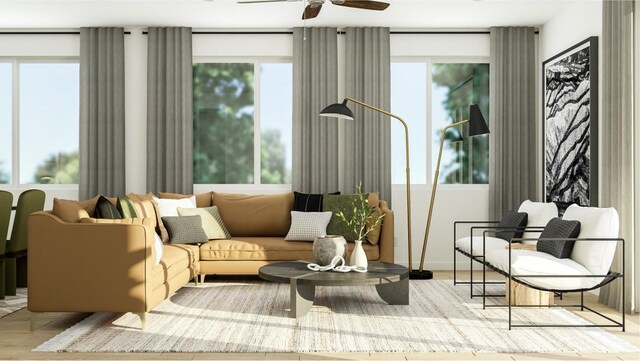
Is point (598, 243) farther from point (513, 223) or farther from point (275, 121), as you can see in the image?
point (275, 121)

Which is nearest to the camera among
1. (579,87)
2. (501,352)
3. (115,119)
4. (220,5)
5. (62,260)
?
(501,352)

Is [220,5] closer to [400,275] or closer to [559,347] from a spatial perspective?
[400,275]

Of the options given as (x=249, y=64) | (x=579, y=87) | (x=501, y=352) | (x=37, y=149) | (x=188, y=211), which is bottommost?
(x=501, y=352)

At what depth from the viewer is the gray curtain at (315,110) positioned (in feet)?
23.0

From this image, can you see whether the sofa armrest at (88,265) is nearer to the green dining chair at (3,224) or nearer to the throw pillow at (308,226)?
the green dining chair at (3,224)

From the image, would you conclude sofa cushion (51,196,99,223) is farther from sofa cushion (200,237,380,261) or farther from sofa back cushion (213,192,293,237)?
sofa back cushion (213,192,293,237)

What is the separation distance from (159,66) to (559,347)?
5133mm

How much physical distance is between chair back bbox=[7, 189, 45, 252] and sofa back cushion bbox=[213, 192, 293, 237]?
1.85 m

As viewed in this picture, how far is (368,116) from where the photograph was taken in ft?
23.2

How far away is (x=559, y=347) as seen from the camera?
3.75m

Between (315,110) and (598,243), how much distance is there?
3.59 metres

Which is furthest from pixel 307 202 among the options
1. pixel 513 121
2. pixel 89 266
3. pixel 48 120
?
pixel 48 120

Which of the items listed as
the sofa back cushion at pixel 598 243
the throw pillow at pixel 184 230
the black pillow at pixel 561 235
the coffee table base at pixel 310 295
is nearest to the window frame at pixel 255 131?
the throw pillow at pixel 184 230

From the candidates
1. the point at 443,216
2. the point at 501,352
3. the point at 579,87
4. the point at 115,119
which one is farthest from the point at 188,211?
the point at 579,87
